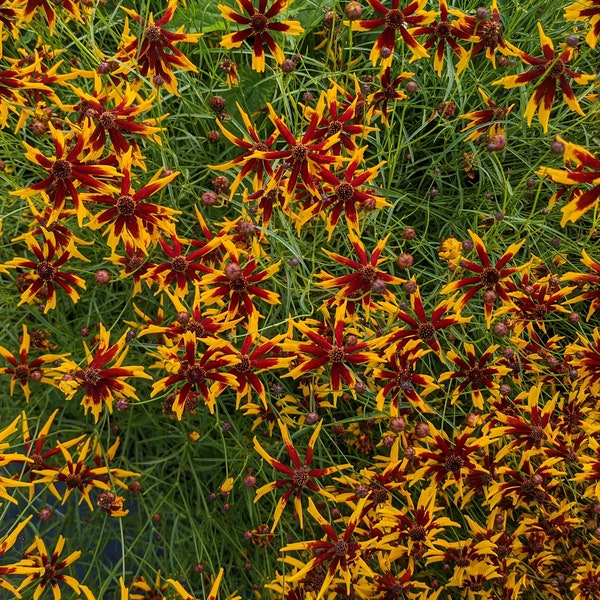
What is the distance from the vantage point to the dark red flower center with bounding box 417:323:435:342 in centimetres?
131

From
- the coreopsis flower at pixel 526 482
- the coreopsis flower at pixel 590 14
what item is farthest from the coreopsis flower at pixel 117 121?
the coreopsis flower at pixel 526 482

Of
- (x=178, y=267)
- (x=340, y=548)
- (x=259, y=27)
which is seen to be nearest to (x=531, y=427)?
(x=340, y=548)

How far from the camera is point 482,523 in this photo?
1.73 metres

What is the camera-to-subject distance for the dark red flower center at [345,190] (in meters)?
1.28

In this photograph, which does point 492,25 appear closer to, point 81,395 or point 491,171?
point 491,171

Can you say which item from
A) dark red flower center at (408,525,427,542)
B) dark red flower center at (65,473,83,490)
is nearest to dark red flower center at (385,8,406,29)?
dark red flower center at (408,525,427,542)

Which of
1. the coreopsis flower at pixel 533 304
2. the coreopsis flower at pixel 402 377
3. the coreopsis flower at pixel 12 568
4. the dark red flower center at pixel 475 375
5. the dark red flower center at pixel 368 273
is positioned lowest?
the coreopsis flower at pixel 12 568

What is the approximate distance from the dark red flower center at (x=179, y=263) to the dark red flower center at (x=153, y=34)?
49 centimetres

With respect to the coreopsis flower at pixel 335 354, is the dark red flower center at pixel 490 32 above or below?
above

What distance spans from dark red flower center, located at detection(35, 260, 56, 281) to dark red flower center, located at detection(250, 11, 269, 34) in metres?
0.71

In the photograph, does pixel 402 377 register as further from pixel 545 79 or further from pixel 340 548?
pixel 545 79

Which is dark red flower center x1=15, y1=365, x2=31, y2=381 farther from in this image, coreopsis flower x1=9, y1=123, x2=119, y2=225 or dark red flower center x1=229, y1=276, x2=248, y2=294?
dark red flower center x1=229, y1=276, x2=248, y2=294

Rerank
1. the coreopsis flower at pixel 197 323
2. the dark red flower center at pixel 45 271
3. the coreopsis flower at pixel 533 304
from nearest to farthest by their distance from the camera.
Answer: the coreopsis flower at pixel 197 323
the dark red flower center at pixel 45 271
the coreopsis flower at pixel 533 304

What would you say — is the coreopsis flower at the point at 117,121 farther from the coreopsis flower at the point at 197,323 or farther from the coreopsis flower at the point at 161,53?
the coreopsis flower at the point at 197,323
